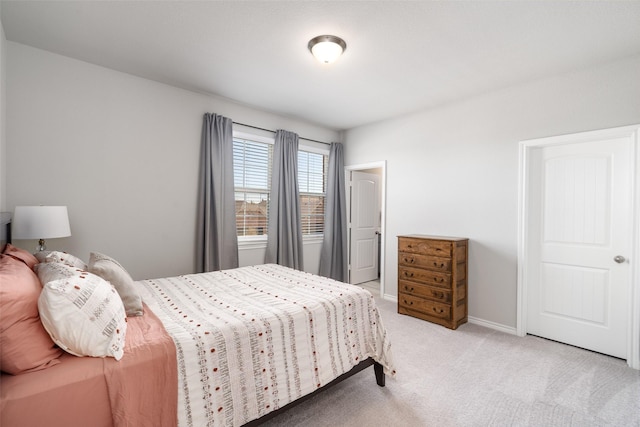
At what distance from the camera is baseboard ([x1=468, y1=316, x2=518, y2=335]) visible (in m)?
3.22

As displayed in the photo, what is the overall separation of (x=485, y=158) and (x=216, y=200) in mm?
3215

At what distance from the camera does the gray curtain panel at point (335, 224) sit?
15.8 feet

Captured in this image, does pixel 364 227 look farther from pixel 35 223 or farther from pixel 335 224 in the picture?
pixel 35 223

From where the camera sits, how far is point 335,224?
Answer: 487 cm

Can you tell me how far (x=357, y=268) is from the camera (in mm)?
5258

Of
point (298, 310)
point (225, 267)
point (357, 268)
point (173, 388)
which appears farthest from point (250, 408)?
point (357, 268)

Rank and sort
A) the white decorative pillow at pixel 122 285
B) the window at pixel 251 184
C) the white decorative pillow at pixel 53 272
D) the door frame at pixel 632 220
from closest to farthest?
1. the white decorative pillow at pixel 53 272
2. the white decorative pillow at pixel 122 285
3. the door frame at pixel 632 220
4. the window at pixel 251 184

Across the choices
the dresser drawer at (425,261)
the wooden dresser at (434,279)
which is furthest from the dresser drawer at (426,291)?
the dresser drawer at (425,261)

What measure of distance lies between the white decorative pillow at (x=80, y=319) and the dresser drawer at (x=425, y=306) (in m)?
3.12

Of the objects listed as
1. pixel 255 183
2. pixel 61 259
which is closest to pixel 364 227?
pixel 255 183

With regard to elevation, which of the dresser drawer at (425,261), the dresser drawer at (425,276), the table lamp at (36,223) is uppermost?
the table lamp at (36,223)

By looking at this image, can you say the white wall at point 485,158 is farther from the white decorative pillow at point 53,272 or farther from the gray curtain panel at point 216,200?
the white decorative pillow at point 53,272

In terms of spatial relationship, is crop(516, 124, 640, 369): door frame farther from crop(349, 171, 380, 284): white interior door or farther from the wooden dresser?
crop(349, 171, 380, 284): white interior door

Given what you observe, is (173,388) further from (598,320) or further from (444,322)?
(598,320)
